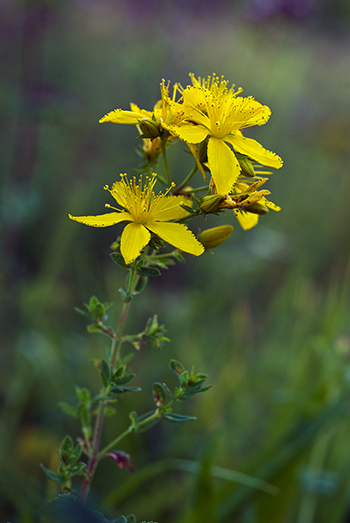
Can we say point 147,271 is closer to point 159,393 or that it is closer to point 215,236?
point 215,236

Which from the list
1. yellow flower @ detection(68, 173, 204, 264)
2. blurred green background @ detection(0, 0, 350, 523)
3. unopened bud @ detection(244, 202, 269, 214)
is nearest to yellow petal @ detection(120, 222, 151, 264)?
yellow flower @ detection(68, 173, 204, 264)

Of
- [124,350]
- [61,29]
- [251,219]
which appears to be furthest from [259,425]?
[61,29]

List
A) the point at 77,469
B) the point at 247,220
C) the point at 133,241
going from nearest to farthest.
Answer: the point at 133,241 < the point at 77,469 < the point at 247,220

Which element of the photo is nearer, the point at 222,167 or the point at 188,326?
the point at 222,167

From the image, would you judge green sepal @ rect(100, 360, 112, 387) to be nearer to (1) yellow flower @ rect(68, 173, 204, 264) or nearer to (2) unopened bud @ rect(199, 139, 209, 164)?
(1) yellow flower @ rect(68, 173, 204, 264)

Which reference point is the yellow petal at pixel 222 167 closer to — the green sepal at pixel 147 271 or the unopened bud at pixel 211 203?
the unopened bud at pixel 211 203

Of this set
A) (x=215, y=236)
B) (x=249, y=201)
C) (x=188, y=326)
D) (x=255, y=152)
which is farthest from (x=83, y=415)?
(x=188, y=326)

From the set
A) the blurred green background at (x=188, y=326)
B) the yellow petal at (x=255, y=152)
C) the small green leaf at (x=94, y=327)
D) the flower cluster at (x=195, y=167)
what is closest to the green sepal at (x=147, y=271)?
the flower cluster at (x=195, y=167)

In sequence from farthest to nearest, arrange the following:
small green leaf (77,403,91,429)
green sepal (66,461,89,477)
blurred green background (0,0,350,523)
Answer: blurred green background (0,0,350,523)
small green leaf (77,403,91,429)
green sepal (66,461,89,477)
